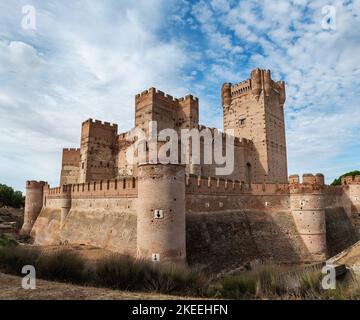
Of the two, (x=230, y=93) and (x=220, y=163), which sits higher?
(x=230, y=93)

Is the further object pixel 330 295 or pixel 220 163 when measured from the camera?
pixel 220 163

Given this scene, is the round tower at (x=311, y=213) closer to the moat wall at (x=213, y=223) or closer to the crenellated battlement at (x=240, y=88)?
the moat wall at (x=213, y=223)

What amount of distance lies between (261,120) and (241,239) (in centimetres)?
1572

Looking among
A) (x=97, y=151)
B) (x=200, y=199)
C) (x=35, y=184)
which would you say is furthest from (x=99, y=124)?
(x=200, y=199)

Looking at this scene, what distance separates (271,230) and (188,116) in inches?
463

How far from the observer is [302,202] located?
61.3 feet

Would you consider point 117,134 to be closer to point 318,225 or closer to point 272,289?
point 318,225

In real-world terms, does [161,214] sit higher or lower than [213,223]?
higher

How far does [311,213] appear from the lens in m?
18.2

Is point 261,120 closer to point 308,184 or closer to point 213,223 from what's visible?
point 308,184

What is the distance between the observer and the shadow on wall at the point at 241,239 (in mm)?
14180

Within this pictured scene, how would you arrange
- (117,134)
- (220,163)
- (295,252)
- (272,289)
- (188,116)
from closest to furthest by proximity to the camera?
(272,289) < (295,252) < (188,116) < (220,163) < (117,134)

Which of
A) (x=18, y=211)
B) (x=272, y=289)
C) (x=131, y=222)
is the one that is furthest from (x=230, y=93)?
(x=18, y=211)

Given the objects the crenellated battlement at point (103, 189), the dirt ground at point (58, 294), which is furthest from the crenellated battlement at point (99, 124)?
the dirt ground at point (58, 294)
